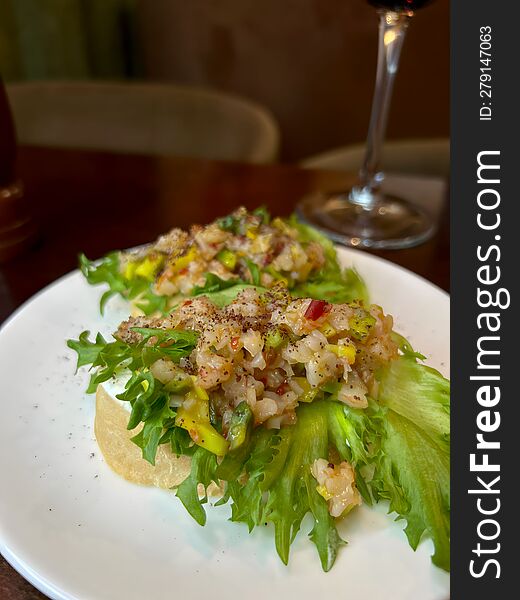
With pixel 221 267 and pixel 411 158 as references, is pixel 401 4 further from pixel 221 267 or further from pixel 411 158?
pixel 411 158

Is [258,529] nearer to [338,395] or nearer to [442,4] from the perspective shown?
[338,395]

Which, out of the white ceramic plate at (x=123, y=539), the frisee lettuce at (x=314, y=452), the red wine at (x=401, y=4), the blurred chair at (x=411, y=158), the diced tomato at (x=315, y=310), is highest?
the red wine at (x=401, y=4)

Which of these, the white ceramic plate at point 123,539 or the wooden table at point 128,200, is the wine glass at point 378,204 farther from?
the white ceramic plate at point 123,539

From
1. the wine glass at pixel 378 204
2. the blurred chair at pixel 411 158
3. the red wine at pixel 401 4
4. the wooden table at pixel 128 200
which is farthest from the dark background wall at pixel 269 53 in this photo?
the red wine at pixel 401 4

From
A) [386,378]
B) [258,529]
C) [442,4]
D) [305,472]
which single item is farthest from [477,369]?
[442,4]

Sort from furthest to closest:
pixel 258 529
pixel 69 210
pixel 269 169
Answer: pixel 269 169
pixel 69 210
pixel 258 529

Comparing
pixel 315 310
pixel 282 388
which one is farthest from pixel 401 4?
pixel 282 388
